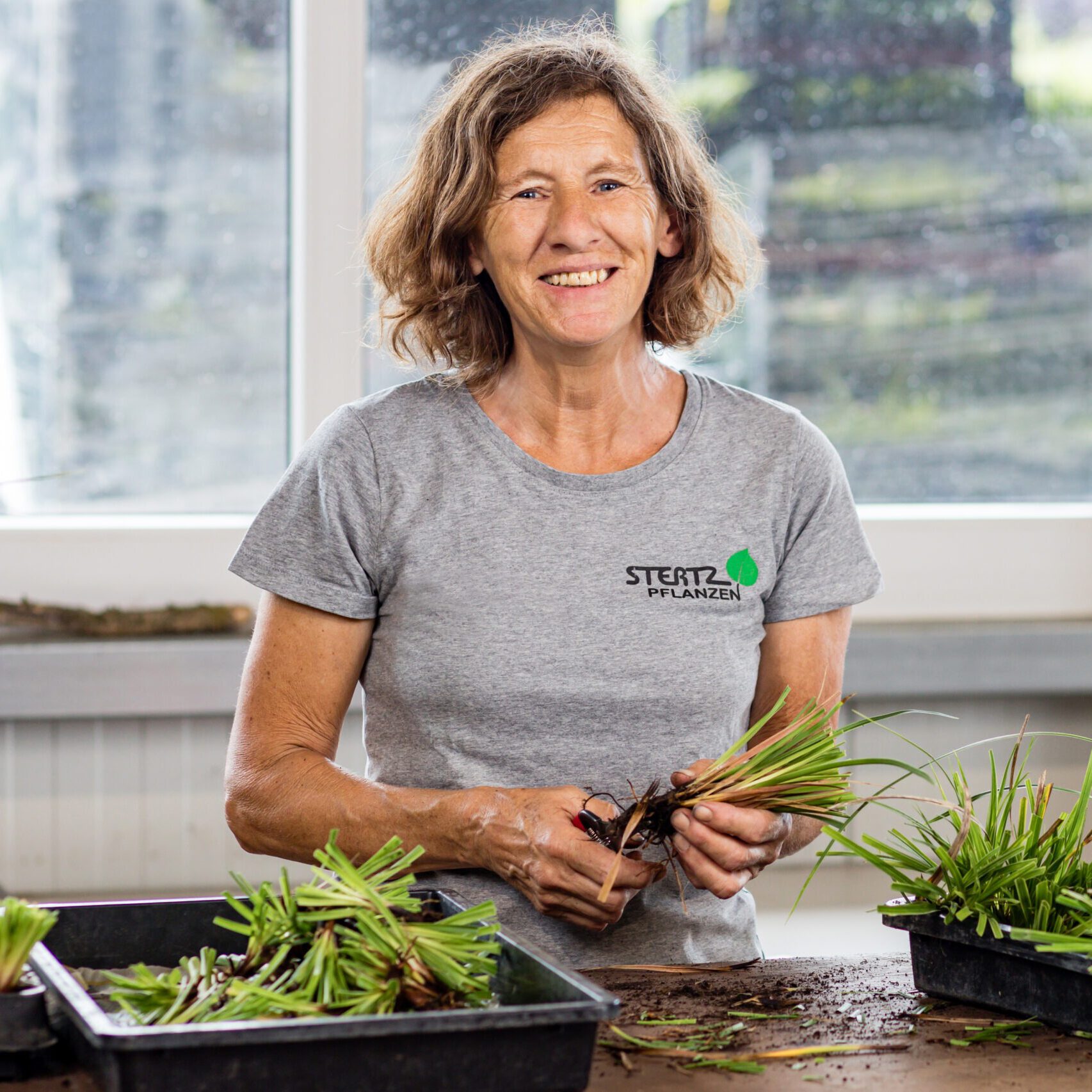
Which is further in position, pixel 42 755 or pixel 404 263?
pixel 42 755

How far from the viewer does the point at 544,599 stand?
1582 mm

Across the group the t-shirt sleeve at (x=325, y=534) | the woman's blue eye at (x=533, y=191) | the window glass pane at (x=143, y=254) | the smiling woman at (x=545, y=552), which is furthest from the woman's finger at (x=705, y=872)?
the window glass pane at (x=143, y=254)

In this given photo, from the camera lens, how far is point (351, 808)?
1.49 metres

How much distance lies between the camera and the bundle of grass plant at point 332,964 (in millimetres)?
940

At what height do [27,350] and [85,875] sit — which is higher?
[27,350]

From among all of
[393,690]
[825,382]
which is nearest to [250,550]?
[393,690]

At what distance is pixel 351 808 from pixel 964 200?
1960 mm

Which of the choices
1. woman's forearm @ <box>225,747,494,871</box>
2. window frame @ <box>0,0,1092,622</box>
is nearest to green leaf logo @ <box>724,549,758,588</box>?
woman's forearm @ <box>225,747,494,871</box>

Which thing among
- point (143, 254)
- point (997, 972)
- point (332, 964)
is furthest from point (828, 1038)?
point (143, 254)

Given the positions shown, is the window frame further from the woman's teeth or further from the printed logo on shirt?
the printed logo on shirt

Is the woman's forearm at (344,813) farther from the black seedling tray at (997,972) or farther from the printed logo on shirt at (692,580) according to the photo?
the black seedling tray at (997,972)

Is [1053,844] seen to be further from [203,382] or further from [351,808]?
[203,382]

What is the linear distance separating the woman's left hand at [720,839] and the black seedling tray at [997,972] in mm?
168

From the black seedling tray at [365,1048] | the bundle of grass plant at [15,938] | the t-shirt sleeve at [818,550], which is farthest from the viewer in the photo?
the t-shirt sleeve at [818,550]
